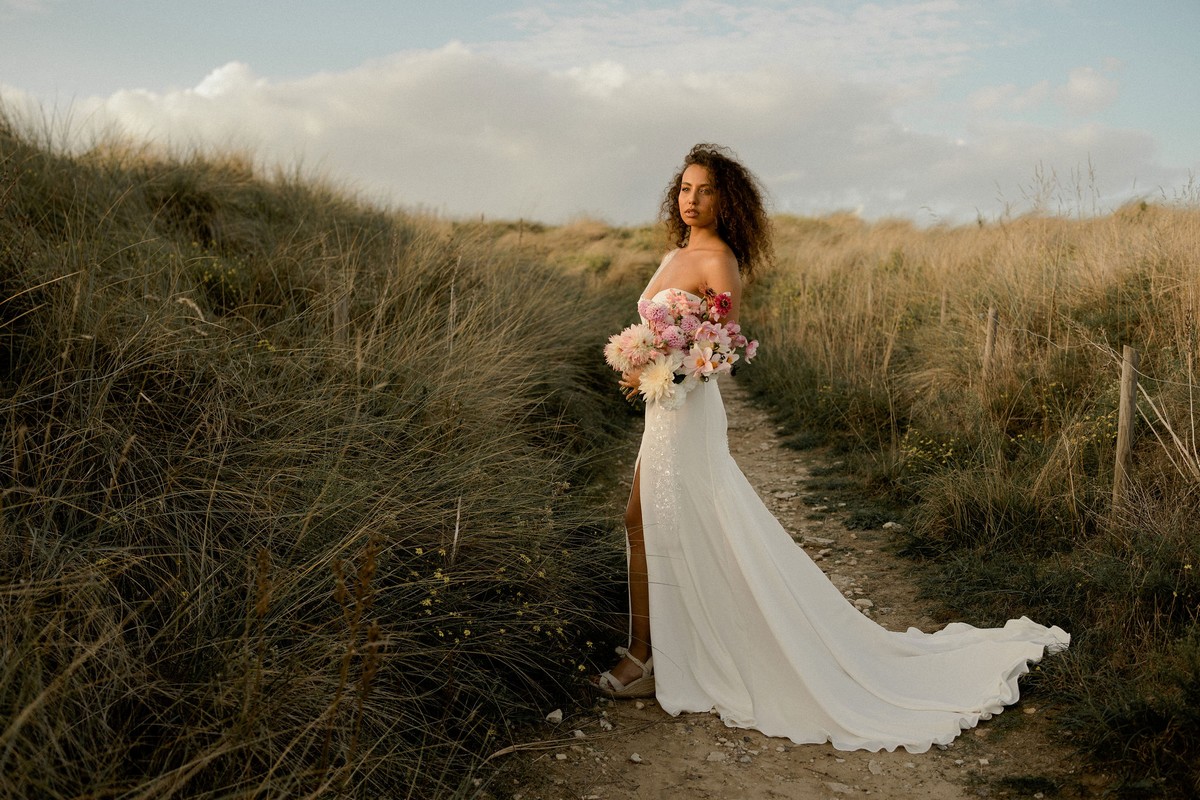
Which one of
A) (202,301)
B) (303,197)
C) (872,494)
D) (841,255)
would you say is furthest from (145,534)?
(841,255)

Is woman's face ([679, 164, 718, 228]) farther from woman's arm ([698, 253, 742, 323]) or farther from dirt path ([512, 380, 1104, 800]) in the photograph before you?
dirt path ([512, 380, 1104, 800])

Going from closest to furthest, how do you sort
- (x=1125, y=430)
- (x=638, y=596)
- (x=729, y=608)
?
(x=729, y=608)
(x=638, y=596)
(x=1125, y=430)

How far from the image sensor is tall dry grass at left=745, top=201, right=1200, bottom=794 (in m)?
3.56

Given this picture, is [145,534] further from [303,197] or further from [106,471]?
[303,197]

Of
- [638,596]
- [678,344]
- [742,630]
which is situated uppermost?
[678,344]

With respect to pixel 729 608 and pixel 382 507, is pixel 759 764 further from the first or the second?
pixel 382 507

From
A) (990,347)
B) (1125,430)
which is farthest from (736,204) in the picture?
(990,347)

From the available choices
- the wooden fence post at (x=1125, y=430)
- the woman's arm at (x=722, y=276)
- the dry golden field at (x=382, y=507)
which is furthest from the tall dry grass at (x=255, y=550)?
the wooden fence post at (x=1125, y=430)

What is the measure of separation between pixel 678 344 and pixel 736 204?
72 centimetres

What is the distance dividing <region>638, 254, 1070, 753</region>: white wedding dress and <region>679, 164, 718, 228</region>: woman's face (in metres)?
0.78

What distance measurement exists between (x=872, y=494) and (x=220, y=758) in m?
5.41

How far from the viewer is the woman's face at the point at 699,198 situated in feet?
12.8

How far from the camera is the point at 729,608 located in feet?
12.6

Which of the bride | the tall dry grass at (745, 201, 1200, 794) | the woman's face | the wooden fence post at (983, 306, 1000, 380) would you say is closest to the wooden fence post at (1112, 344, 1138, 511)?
the tall dry grass at (745, 201, 1200, 794)
